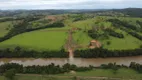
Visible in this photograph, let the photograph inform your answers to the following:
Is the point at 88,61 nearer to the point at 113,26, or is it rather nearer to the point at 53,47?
the point at 53,47

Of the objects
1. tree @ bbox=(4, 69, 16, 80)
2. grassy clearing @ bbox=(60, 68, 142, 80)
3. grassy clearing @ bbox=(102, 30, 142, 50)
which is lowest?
grassy clearing @ bbox=(60, 68, 142, 80)

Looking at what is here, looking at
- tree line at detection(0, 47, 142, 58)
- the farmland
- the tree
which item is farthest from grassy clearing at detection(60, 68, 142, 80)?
the farmland

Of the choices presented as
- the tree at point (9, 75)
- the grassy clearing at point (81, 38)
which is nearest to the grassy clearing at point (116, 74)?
the tree at point (9, 75)

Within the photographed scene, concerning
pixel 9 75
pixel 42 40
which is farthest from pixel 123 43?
pixel 9 75

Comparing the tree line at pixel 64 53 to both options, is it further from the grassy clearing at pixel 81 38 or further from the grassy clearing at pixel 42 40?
the grassy clearing at pixel 81 38

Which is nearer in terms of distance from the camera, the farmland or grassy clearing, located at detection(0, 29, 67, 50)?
the farmland

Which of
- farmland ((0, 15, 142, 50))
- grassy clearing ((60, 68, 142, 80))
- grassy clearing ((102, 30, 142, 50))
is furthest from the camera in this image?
farmland ((0, 15, 142, 50))

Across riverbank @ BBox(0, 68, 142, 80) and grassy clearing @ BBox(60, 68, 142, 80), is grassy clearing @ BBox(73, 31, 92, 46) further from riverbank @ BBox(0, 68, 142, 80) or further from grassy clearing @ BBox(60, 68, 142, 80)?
riverbank @ BBox(0, 68, 142, 80)

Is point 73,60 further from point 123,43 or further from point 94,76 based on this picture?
point 123,43

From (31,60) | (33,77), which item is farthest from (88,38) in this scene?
(33,77)
